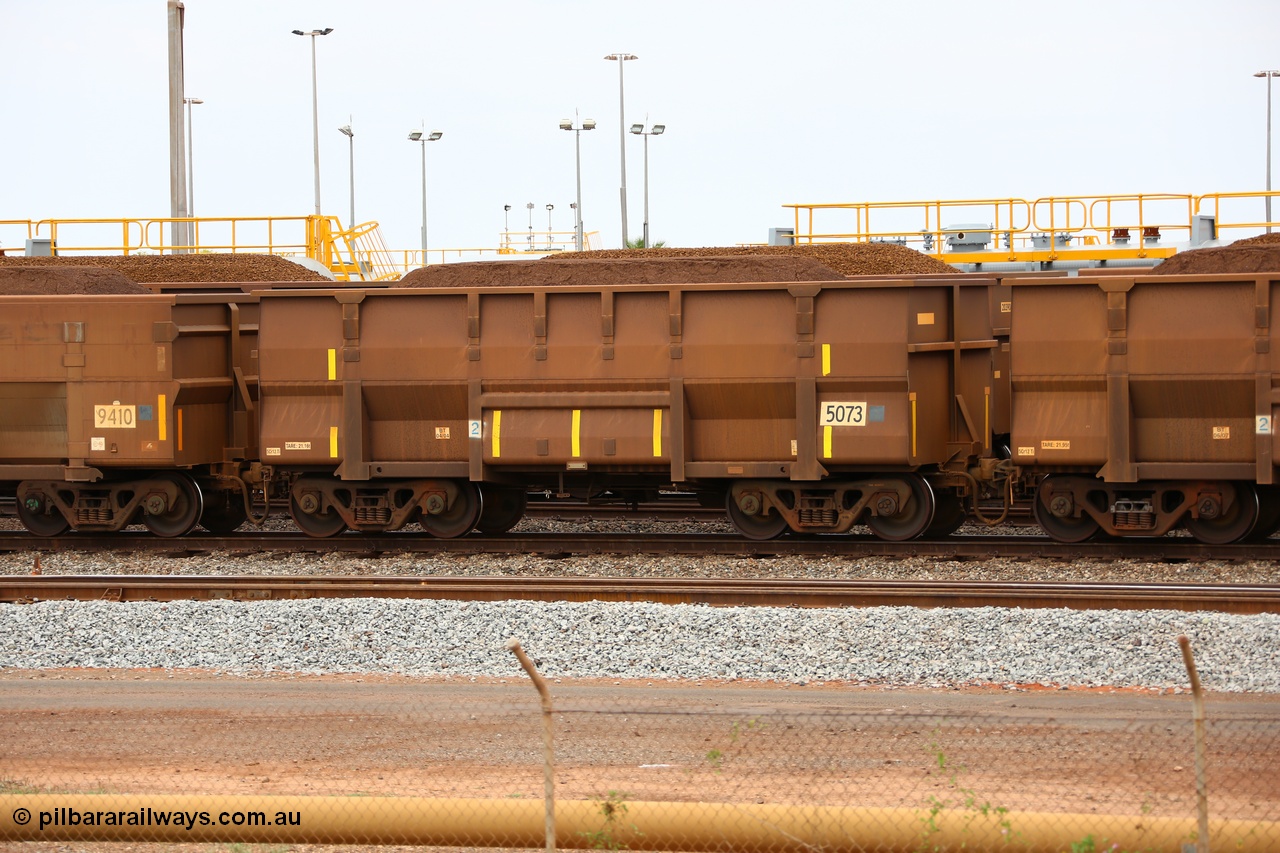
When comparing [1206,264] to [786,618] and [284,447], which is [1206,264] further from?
[284,447]

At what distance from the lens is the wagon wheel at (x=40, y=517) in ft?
48.5

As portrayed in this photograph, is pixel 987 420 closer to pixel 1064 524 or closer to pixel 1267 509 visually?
pixel 1064 524

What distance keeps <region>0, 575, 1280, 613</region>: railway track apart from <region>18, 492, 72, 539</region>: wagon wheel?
9.69ft

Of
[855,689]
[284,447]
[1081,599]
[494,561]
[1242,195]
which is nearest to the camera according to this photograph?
[855,689]

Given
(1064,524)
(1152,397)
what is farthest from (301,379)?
(1152,397)

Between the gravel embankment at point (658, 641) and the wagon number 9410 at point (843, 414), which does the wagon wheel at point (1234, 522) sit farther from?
the gravel embankment at point (658, 641)

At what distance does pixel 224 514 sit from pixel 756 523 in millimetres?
6320

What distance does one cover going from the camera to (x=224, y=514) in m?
15.6

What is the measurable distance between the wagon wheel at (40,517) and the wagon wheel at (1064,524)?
414 inches

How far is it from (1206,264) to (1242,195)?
13669 mm

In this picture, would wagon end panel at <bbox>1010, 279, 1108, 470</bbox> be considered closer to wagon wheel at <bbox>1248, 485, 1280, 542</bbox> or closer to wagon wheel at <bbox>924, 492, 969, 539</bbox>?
wagon wheel at <bbox>924, 492, 969, 539</bbox>

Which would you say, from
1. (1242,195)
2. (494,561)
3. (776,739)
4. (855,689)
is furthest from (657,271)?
(1242,195)

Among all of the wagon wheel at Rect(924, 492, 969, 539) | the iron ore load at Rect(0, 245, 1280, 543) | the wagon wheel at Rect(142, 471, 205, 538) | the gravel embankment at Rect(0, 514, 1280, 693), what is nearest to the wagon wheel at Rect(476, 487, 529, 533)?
the iron ore load at Rect(0, 245, 1280, 543)

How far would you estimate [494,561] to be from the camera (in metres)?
13.2
